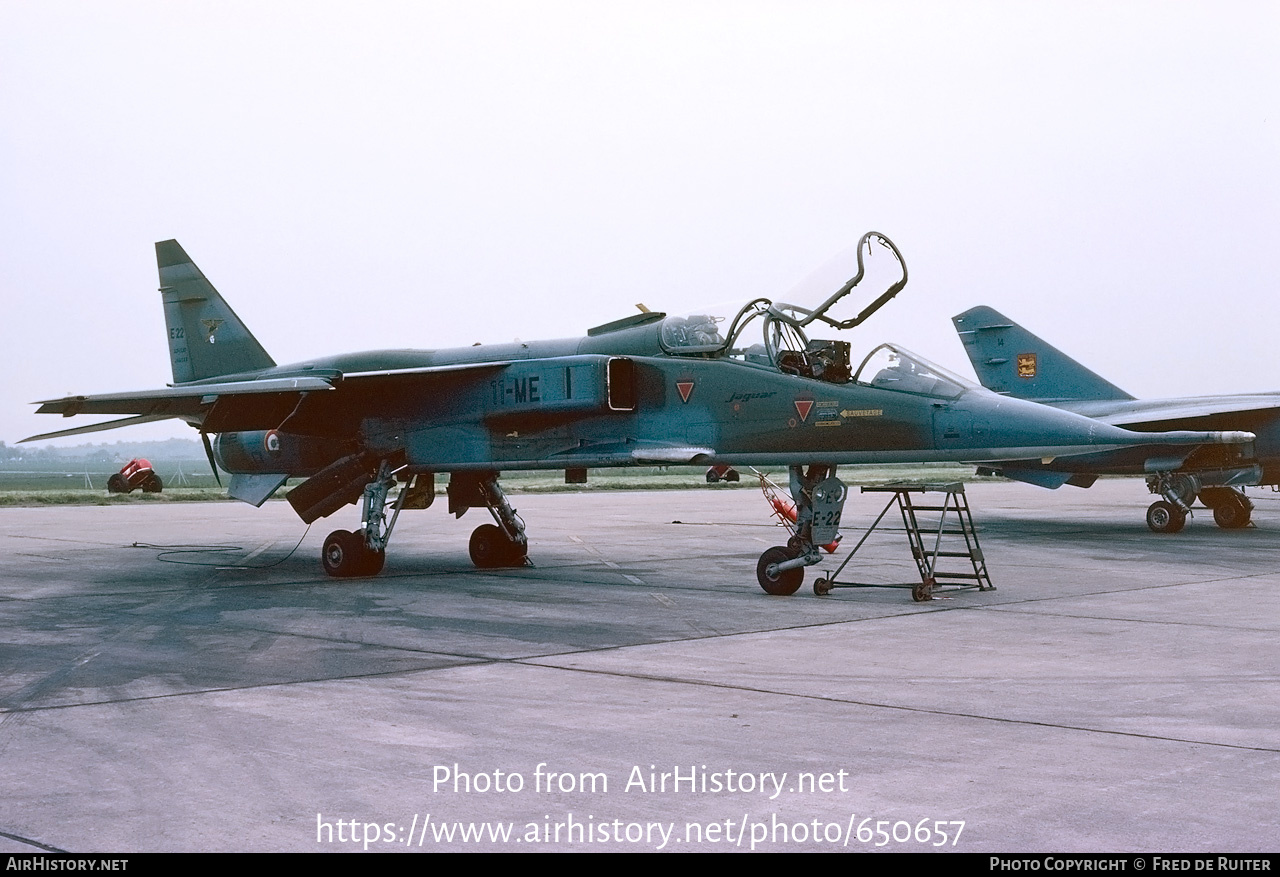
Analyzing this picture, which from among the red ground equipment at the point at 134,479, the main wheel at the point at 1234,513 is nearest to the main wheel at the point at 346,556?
the main wheel at the point at 1234,513

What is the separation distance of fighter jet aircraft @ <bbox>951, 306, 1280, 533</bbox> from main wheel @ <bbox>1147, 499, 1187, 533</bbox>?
2cm

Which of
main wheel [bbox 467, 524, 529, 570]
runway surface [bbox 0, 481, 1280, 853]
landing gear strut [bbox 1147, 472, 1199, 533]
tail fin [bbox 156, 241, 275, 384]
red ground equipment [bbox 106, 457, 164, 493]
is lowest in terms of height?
red ground equipment [bbox 106, 457, 164, 493]

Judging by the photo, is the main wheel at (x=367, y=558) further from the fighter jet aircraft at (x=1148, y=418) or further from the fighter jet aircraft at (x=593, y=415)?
the fighter jet aircraft at (x=1148, y=418)

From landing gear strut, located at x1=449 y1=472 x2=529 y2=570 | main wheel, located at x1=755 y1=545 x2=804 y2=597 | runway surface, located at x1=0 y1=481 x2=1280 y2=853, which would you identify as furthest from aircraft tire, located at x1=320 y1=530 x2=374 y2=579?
main wheel, located at x1=755 y1=545 x2=804 y2=597

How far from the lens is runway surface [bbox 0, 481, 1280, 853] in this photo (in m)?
4.27

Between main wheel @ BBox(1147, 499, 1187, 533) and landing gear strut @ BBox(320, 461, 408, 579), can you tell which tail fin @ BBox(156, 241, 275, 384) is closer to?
landing gear strut @ BBox(320, 461, 408, 579)

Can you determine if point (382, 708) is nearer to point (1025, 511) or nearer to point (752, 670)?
point (752, 670)

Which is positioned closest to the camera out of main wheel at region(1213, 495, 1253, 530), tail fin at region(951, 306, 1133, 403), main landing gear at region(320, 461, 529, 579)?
main landing gear at region(320, 461, 529, 579)

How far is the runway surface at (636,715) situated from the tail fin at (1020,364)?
35.5 feet

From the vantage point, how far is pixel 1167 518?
68.7 feet

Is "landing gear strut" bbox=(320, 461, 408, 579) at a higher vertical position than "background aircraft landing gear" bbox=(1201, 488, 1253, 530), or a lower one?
higher

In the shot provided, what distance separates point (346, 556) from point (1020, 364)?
621 inches

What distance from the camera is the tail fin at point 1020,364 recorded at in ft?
78.8

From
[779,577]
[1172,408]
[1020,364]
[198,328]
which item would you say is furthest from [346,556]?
[1020,364]
